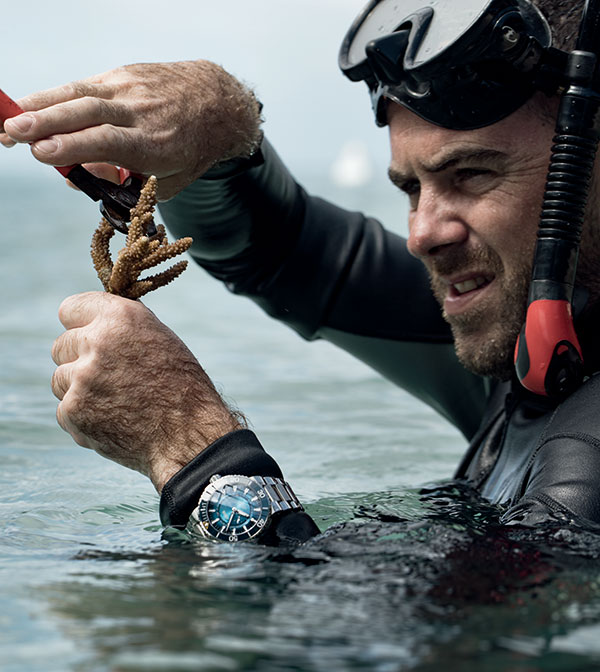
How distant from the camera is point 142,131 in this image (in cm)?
214

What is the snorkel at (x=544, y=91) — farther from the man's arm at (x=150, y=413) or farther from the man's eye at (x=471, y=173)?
the man's arm at (x=150, y=413)

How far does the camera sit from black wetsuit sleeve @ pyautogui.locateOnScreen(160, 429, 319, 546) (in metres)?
1.92

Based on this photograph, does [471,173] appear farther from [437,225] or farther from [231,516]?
[231,516]

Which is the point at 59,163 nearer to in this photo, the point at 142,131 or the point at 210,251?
the point at 142,131

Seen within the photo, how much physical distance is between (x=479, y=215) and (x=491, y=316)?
0.82 feet

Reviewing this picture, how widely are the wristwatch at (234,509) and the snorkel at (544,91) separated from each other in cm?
67

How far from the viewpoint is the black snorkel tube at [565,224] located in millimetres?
2158

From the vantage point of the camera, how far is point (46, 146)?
190 centimetres

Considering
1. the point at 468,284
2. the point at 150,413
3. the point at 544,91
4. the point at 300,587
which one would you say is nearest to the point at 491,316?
the point at 468,284

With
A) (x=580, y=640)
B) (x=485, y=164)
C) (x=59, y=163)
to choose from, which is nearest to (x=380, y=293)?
(x=485, y=164)

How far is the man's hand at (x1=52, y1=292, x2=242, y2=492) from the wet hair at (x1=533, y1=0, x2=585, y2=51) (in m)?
1.10

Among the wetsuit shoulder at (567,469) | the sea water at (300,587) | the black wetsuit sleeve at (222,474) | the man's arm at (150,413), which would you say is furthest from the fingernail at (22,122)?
the wetsuit shoulder at (567,469)

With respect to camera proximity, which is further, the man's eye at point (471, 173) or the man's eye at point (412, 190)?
the man's eye at point (412, 190)

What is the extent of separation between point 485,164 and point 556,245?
292 millimetres
